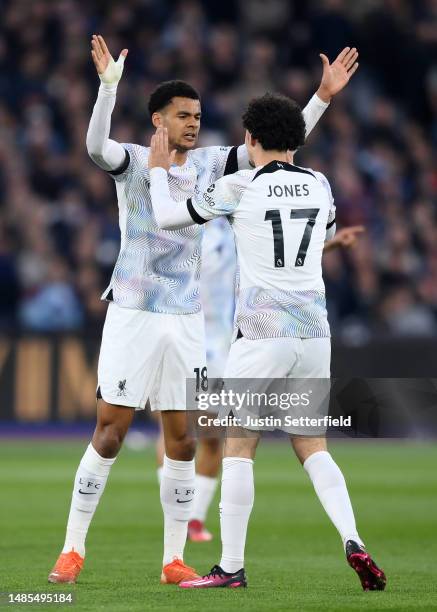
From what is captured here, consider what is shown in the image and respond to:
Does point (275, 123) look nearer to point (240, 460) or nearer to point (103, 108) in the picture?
point (103, 108)

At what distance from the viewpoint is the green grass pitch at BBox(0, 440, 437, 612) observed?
6438mm

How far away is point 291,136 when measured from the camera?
262 inches

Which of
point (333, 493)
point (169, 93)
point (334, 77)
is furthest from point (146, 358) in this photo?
point (334, 77)

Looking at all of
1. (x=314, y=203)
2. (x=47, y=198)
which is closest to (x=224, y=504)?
(x=314, y=203)

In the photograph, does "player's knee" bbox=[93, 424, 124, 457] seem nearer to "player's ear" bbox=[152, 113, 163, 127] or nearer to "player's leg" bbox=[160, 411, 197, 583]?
"player's leg" bbox=[160, 411, 197, 583]

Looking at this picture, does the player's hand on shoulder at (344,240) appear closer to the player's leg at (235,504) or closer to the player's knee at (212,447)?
the player's leg at (235,504)

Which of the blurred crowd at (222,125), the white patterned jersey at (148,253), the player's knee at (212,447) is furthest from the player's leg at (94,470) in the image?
the blurred crowd at (222,125)

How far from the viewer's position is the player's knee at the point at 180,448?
287 inches

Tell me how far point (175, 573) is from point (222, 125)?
1306cm

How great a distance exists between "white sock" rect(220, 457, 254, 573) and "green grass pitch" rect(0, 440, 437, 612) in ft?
0.64

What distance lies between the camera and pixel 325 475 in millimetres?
6625

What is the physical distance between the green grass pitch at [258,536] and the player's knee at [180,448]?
0.62 m

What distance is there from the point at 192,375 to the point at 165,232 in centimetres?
73

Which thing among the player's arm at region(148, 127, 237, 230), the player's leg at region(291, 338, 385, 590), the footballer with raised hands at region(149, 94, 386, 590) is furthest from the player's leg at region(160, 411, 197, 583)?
the player's arm at region(148, 127, 237, 230)
